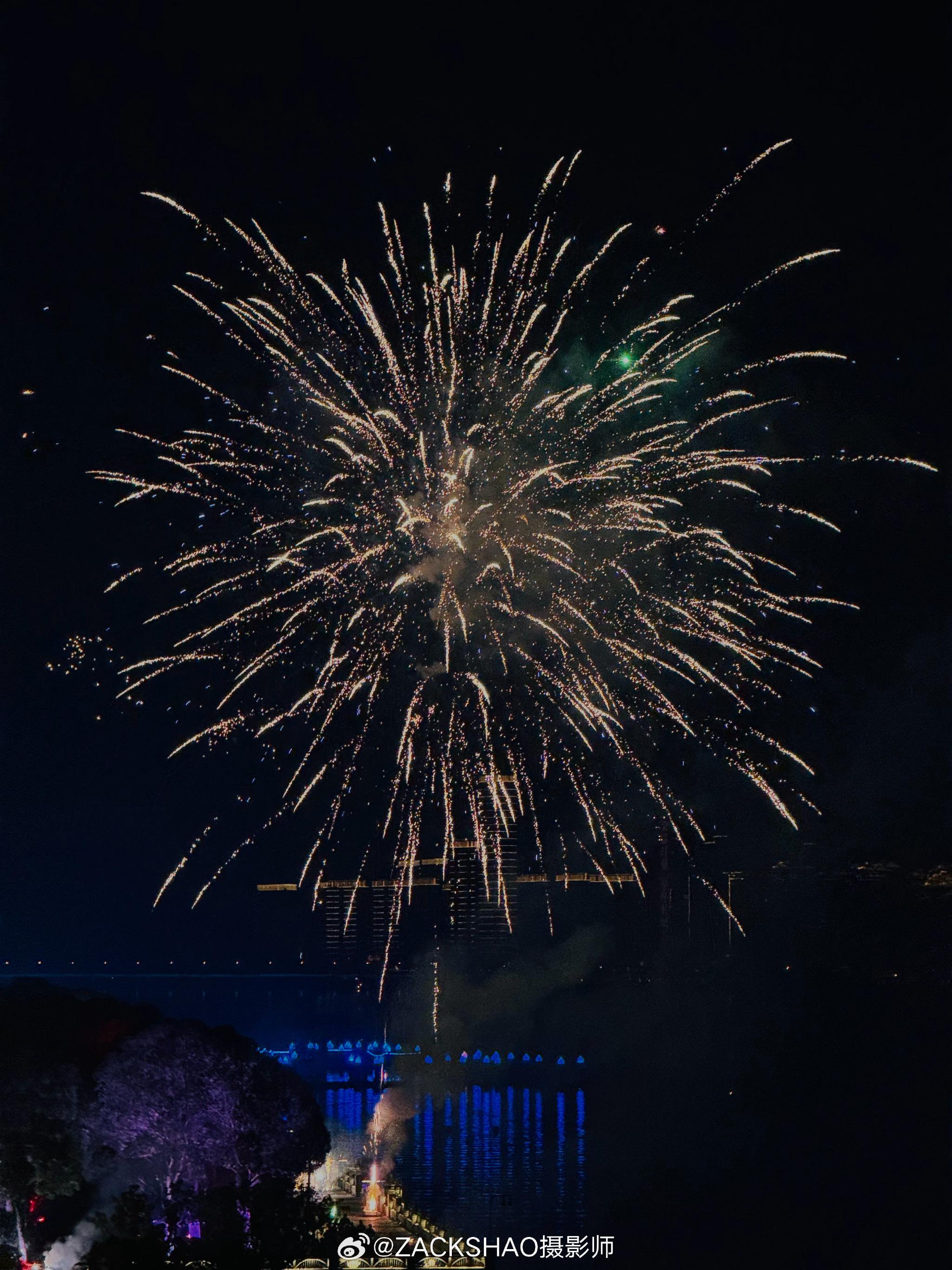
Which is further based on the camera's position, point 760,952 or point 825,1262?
point 760,952

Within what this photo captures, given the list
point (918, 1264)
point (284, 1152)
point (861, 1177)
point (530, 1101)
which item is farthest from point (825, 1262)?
point (530, 1101)

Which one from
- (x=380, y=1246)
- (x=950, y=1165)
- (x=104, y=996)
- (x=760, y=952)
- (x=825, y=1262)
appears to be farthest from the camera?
(x=760, y=952)

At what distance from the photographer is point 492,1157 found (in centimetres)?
5609

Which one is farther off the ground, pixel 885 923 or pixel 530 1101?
pixel 885 923

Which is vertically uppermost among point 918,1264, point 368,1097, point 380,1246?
point 380,1246

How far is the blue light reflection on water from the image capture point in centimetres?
4209

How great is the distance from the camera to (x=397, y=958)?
11394cm

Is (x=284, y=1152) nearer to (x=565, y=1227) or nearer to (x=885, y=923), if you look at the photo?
(x=565, y=1227)

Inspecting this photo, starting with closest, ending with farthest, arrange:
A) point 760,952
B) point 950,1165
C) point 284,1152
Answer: point 284,1152 → point 950,1165 → point 760,952

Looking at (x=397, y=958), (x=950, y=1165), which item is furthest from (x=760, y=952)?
(x=950, y=1165)

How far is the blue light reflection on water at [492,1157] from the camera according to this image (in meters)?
42.1

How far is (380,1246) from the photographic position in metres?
22.8

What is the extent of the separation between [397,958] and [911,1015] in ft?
143

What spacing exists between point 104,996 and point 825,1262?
23.5 m
